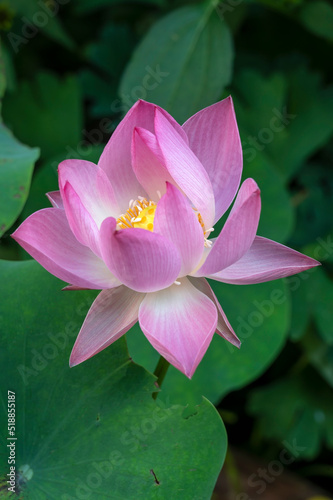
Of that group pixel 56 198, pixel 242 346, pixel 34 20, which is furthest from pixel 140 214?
pixel 34 20

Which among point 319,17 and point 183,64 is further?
point 319,17

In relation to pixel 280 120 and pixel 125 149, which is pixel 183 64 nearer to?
pixel 280 120

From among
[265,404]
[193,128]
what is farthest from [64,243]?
[265,404]

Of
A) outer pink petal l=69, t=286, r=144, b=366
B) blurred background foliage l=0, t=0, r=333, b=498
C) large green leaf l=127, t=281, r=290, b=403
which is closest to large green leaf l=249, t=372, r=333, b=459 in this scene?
blurred background foliage l=0, t=0, r=333, b=498

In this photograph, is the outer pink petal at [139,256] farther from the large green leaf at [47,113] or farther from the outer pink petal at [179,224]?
the large green leaf at [47,113]

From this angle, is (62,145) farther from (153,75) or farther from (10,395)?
(10,395)

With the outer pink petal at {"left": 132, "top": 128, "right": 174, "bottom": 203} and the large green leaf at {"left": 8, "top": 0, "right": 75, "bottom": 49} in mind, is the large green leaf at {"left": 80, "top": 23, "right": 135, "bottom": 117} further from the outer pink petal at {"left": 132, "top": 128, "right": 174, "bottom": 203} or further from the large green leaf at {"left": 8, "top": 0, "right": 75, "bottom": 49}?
the outer pink petal at {"left": 132, "top": 128, "right": 174, "bottom": 203}
